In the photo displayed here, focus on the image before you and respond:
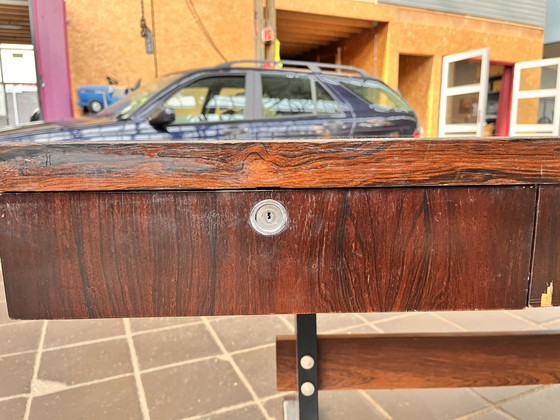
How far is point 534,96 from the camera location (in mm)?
8117

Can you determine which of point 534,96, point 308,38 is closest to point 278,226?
point 308,38

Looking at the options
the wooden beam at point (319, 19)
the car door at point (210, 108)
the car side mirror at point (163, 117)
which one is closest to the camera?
the car side mirror at point (163, 117)

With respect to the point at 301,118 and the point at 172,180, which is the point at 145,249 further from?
the point at 301,118

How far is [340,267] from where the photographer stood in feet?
2.00

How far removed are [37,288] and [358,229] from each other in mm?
466

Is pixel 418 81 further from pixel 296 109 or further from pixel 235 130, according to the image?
pixel 235 130

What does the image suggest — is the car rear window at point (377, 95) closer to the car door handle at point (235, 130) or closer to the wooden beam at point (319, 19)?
the car door handle at point (235, 130)

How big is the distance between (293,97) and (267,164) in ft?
10.5

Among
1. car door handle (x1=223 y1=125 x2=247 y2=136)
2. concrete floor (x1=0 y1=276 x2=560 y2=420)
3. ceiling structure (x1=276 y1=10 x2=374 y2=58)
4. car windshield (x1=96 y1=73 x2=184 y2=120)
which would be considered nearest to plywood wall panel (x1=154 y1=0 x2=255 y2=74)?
ceiling structure (x1=276 y1=10 x2=374 y2=58)

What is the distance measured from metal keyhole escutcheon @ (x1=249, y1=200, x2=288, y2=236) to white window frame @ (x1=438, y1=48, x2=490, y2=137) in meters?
7.39

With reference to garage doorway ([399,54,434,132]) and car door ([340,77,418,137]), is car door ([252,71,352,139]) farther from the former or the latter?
garage doorway ([399,54,434,132])

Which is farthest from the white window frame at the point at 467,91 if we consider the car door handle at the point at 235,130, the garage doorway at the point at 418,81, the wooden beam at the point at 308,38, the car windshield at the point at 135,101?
the car windshield at the point at 135,101

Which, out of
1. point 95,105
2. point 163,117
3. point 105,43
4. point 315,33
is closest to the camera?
point 163,117

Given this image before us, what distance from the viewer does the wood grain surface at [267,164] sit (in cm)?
56
